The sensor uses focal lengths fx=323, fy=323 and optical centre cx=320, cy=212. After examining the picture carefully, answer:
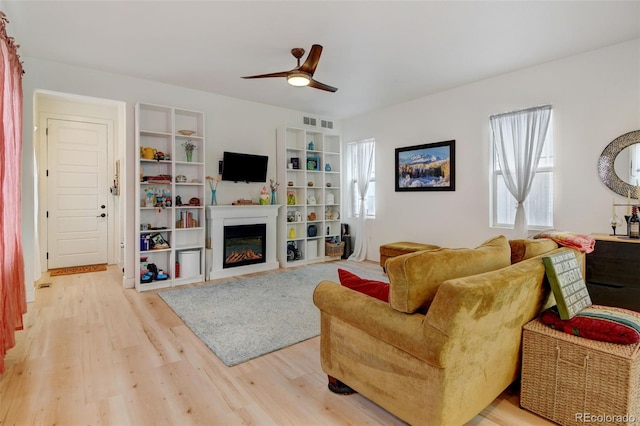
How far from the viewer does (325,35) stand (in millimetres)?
3250

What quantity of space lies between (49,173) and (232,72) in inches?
149

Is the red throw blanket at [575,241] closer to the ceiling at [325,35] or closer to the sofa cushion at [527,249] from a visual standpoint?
the sofa cushion at [527,249]

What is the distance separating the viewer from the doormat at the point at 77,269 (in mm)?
5207

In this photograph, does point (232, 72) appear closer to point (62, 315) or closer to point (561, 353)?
point (62, 315)

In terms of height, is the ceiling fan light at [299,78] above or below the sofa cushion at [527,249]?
above

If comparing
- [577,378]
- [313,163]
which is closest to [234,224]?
[313,163]

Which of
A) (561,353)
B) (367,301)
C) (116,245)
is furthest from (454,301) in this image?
(116,245)

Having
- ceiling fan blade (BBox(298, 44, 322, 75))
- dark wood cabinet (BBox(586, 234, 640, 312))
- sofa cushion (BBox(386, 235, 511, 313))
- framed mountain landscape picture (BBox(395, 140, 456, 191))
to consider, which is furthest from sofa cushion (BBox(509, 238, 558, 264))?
framed mountain landscape picture (BBox(395, 140, 456, 191))

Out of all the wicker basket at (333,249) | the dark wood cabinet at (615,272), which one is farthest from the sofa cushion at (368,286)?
the wicker basket at (333,249)

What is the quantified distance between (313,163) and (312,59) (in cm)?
313

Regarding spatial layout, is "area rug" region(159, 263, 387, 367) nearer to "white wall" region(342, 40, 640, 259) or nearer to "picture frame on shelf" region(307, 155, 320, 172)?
"white wall" region(342, 40, 640, 259)

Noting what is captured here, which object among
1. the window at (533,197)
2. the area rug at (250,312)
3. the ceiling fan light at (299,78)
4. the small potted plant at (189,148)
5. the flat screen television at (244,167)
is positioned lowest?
the area rug at (250,312)

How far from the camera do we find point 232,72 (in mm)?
4266

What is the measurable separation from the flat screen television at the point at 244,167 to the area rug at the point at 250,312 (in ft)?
5.48
